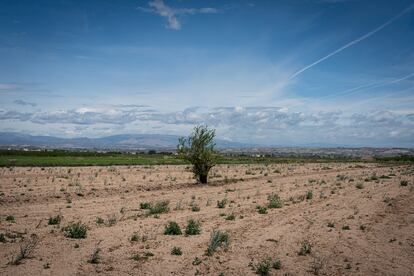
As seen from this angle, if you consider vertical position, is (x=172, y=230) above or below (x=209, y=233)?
above

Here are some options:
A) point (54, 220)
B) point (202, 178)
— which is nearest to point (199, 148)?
point (202, 178)

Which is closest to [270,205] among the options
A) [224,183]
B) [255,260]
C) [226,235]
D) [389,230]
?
[389,230]

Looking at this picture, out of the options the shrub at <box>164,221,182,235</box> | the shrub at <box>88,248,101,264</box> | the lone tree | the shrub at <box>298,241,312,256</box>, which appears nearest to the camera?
the shrub at <box>88,248,101,264</box>

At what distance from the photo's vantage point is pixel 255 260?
1158cm

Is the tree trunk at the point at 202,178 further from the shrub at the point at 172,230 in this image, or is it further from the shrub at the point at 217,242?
the shrub at the point at 217,242

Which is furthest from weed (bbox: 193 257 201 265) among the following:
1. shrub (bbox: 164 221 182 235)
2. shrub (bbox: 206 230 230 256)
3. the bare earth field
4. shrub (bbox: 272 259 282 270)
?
shrub (bbox: 164 221 182 235)

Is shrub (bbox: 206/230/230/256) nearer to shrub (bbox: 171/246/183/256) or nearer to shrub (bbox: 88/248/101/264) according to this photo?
shrub (bbox: 171/246/183/256)

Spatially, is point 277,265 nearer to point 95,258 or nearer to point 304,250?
point 304,250

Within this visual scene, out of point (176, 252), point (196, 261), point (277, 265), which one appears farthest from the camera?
point (176, 252)

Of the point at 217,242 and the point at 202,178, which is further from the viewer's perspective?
the point at 202,178

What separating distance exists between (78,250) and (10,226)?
468 cm

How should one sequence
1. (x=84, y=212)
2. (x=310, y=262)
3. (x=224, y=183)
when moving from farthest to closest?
(x=224, y=183) → (x=84, y=212) → (x=310, y=262)

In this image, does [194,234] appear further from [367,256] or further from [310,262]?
[367,256]

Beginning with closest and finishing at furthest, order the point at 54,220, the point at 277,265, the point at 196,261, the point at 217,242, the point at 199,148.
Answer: the point at 277,265 < the point at 196,261 < the point at 217,242 < the point at 54,220 < the point at 199,148
